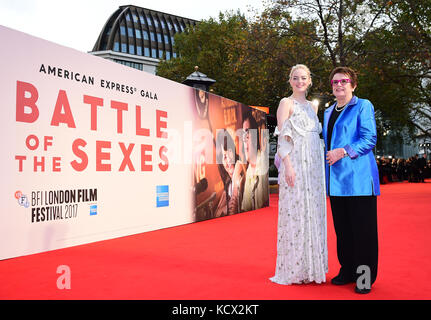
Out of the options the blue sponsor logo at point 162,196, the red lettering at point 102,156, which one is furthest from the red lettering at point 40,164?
the blue sponsor logo at point 162,196

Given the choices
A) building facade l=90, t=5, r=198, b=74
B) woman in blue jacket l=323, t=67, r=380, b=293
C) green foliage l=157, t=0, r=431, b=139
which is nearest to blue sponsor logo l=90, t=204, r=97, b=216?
woman in blue jacket l=323, t=67, r=380, b=293

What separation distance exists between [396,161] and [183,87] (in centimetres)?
2628

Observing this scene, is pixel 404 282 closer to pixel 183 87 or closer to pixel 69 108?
pixel 69 108

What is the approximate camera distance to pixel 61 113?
20.3 feet

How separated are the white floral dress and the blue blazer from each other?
7.2 inches

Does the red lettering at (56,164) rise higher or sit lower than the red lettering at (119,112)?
lower

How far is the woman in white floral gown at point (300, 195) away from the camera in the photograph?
13.1 ft

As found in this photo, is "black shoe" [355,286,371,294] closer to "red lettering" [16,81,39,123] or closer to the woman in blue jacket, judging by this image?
the woman in blue jacket

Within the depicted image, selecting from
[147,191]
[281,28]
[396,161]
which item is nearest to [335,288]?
[147,191]

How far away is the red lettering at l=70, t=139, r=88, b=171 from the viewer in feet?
20.9

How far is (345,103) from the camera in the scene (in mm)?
4062

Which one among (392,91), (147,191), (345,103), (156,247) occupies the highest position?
(392,91)

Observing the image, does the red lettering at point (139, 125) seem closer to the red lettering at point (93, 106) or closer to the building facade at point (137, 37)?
the red lettering at point (93, 106)

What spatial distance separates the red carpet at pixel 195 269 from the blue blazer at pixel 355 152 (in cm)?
88
